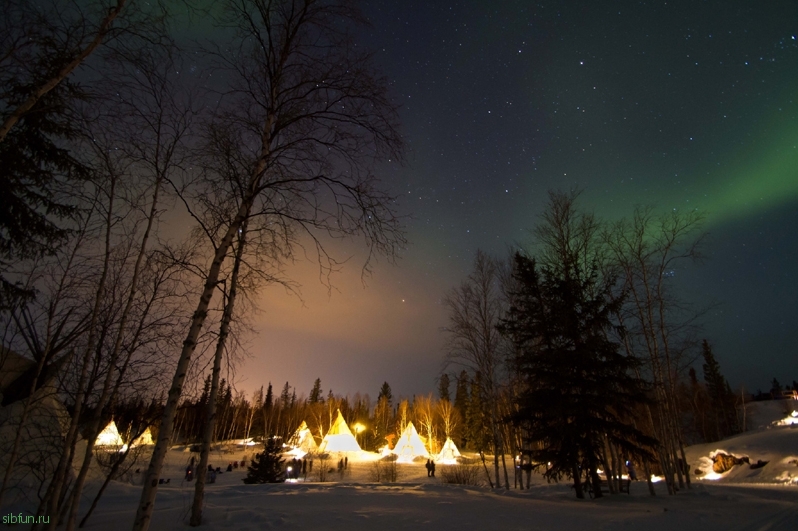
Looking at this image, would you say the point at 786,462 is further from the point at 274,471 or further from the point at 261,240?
the point at 261,240

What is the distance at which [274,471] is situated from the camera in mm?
Result: 19484

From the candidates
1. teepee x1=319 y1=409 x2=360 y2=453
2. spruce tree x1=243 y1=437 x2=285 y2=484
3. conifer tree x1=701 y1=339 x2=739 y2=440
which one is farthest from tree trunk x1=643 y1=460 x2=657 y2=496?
conifer tree x1=701 y1=339 x2=739 y2=440

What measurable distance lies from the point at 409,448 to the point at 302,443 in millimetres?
14180

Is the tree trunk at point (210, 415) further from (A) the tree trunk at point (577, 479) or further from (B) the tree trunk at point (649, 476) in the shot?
(B) the tree trunk at point (649, 476)

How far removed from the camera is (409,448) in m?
41.0

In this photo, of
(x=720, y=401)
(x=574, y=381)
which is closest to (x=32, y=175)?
(x=574, y=381)

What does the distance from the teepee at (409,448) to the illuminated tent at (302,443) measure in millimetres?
11145

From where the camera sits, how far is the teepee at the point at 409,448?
40.3m

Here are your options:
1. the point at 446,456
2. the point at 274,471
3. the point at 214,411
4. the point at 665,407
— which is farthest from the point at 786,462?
the point at 214,411

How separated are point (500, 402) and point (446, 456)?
1877 cm

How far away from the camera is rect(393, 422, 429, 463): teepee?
1587 inches

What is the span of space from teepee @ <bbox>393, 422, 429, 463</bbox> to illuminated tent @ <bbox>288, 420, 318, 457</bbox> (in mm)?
11145

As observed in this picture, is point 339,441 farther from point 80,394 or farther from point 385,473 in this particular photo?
point 80,394

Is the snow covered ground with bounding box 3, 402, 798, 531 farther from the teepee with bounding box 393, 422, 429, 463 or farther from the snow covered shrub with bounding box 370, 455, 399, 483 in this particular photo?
the teepee with bounding box 393, 422, 429, 463
